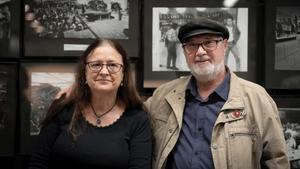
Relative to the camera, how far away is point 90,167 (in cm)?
145

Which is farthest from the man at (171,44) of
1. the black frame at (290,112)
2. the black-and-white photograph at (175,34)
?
the black frame at (290,112)

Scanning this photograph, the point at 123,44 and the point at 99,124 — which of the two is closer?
the point at 99,124

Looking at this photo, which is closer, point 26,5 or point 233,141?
point 233,141

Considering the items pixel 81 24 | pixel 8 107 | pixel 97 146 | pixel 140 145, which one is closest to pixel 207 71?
pixel 140 145

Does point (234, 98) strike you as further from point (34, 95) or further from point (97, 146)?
point (34, 95)

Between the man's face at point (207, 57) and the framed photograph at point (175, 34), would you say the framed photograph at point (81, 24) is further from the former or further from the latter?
the man's face at point (207, 57)

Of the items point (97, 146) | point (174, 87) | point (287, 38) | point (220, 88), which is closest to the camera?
point (97, 146)

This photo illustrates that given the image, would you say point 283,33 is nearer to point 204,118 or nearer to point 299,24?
point 299,24

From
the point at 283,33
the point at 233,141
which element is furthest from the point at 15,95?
the point at 283,33

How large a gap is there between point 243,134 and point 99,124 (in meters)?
0.60

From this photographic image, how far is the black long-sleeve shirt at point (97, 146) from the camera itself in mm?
1458

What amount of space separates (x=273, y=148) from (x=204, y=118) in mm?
308

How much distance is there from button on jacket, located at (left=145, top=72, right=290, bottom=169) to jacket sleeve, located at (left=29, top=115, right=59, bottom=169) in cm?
45

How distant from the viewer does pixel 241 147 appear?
1.48 metres
